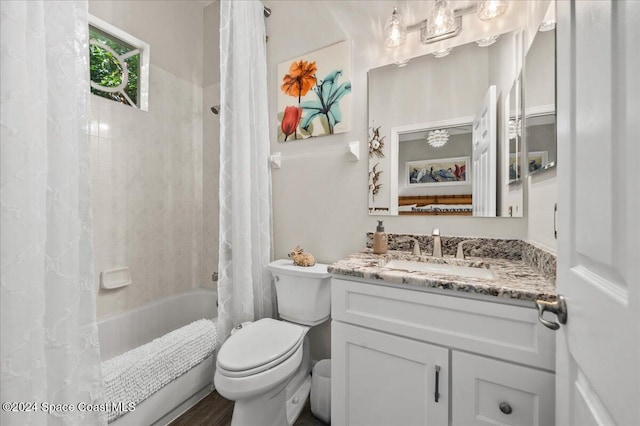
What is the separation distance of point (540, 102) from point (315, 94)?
1242mm

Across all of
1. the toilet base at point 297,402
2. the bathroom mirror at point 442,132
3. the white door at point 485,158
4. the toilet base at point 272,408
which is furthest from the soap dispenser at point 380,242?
the toilet base at point 297,402

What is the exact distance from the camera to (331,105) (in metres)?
1.74

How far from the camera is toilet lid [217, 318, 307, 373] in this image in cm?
113

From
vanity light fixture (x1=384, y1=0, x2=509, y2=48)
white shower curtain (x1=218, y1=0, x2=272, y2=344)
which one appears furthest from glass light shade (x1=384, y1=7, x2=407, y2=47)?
white shower curtain (x1=218, y1=0, x2=272, y2=344)

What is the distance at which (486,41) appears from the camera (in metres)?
1.33

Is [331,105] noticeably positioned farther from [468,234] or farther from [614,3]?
[614,3]

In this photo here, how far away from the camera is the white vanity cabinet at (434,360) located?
0.83 metres

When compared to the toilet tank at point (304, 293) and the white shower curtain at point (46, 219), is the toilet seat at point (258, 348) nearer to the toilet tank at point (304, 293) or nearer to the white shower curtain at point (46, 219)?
the toilet tank at point (304, 293)

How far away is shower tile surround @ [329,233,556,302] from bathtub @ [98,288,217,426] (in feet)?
3.49

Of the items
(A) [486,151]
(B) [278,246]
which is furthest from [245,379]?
(A) [486,151]

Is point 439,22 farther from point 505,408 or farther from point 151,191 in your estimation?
point 151,191

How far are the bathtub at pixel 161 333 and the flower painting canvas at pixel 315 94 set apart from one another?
5.14 ft

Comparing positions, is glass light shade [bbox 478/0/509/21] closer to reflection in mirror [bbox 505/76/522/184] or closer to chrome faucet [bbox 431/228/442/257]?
reflection in mirror [bbox 505/76/522/184]

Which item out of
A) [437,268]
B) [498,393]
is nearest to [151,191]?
[437,268]
